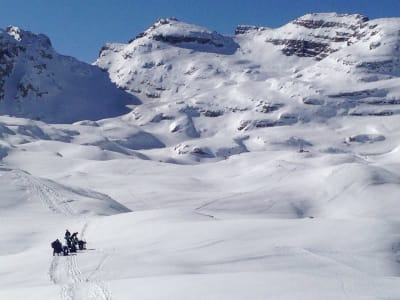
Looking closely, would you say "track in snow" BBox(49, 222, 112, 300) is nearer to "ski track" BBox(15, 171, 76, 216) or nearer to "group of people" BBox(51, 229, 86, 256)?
"group of people" BBox(51, 229, 86, 256)

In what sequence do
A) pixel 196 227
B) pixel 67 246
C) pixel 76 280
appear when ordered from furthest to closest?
1. pixel 196 227
2. pixel 67 246
3. pixel 76 280

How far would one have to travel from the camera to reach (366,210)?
220 ft

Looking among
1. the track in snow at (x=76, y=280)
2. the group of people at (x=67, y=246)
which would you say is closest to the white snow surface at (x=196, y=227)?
the track in snow at (x=76, y=280)

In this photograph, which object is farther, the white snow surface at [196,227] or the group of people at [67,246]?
the group of people at [67,246]

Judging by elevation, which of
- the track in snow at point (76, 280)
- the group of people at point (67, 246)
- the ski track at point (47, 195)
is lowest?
the track in snow at point (76, 280)

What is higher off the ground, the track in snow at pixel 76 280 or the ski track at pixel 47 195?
the ski track at pixel 47 195

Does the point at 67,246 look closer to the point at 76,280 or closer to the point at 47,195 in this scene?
the point at 76,280

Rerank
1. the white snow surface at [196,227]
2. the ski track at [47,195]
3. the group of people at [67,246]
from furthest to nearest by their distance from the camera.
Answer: the ski track at [47,195]
the group of people at [67,246]
the white snow surface at [196,227]

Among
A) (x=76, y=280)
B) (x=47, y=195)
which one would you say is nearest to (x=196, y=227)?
(x=76, y=280)

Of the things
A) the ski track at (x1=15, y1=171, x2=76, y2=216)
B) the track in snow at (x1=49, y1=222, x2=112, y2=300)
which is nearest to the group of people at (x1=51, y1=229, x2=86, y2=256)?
the track in snow at (x1=49, y1=222, x2=112, y2=300)

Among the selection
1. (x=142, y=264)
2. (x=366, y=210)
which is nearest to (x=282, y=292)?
(x=142, y=264)

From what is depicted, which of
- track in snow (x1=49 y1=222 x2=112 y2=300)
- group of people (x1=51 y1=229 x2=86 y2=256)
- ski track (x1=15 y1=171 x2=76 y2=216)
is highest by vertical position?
ski track (x1=15 y1=171 x2=76 y2=216)

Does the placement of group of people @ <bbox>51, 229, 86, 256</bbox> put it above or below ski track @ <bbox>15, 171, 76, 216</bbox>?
below

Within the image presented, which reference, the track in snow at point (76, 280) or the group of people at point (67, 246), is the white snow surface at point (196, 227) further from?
the group of people at point (67, 246)
